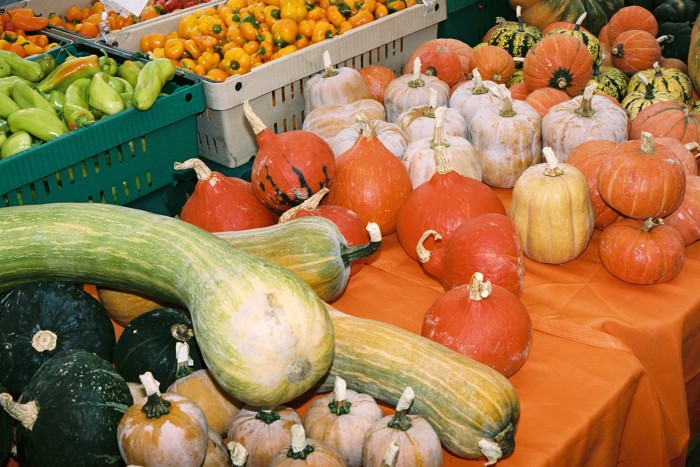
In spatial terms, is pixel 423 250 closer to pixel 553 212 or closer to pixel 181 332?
pixel 553 212

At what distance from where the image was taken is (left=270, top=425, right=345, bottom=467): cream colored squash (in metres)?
Answer: 1.28

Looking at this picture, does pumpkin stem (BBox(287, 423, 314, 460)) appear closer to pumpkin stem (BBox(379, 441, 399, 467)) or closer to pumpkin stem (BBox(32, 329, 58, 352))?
pumpkin stem (BBox(379, 441, 399, 467))

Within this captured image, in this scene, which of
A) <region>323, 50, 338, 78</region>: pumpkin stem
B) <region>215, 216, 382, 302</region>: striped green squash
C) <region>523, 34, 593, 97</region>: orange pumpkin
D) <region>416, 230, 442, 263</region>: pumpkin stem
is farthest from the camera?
<region>523, 34, 593, 97</region>: orange pumpkin

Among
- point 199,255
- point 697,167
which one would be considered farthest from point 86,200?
point 697,167

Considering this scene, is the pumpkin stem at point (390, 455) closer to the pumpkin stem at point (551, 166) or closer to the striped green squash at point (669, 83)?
the pumpkin stem at point (551, 166)

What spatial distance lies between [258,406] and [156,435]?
0.25 m

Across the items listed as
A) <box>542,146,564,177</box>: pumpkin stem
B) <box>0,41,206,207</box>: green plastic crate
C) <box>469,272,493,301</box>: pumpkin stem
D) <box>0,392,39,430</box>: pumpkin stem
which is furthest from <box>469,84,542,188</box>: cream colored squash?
<box>0,392,39,430</box>: pumpkin stem

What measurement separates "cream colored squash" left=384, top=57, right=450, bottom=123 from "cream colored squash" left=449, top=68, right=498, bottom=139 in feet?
0.28

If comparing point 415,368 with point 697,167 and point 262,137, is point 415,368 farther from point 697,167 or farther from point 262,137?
point 697,167

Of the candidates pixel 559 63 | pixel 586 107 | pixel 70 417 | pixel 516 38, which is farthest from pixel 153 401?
pixel 516 38

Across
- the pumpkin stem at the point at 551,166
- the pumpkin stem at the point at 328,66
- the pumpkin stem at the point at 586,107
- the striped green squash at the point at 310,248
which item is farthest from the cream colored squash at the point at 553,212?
the pumpkin stem at the point at 328,66

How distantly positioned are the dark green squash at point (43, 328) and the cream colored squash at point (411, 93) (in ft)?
4.94

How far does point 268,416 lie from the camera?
144cm

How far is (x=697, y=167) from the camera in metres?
2.50
